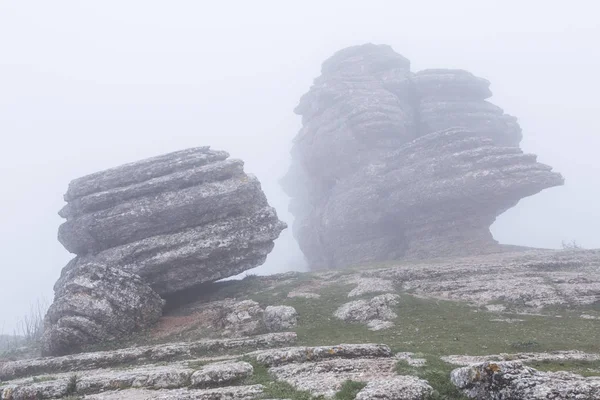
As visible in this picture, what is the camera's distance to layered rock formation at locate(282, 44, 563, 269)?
80.1 metres

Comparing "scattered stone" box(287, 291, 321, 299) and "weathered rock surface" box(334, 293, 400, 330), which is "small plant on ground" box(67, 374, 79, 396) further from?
"scattered stone" box(287, 291, 321, 299)

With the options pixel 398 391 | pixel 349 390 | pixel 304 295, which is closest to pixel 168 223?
pixel 304 295

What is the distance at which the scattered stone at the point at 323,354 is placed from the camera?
25.2 metres

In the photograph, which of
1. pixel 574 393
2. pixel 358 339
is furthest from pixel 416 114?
pixel 574 393

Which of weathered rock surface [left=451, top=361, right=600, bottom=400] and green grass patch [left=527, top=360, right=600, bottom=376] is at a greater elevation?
weathered rock surface [left=451, top=361, right=600, bottom=400]

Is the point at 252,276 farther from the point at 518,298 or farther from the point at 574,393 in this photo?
the point at 574,393

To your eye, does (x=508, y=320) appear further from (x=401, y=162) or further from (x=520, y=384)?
(x=401, y=162)

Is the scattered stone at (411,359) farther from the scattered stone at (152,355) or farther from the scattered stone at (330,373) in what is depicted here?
the scattered stone at (152,355)

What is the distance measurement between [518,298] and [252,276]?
122 ft

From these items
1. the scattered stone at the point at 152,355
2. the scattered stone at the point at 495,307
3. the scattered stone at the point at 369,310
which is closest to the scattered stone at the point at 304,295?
the scattered stone at the point at 369,310

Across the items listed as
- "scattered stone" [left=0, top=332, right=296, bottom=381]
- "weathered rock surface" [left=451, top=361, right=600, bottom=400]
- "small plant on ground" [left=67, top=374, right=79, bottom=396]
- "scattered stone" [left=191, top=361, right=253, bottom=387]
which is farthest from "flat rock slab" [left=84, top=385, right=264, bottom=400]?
"weathered rock surface" [left=451, top=361, right=600, bottom=400]

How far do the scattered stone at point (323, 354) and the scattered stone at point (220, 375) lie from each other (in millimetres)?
A: 1965

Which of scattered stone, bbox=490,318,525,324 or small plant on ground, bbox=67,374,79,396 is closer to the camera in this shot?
small plant on ground, bbox=67,374,79,396

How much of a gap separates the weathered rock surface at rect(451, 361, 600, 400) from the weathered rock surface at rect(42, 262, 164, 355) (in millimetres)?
39127
